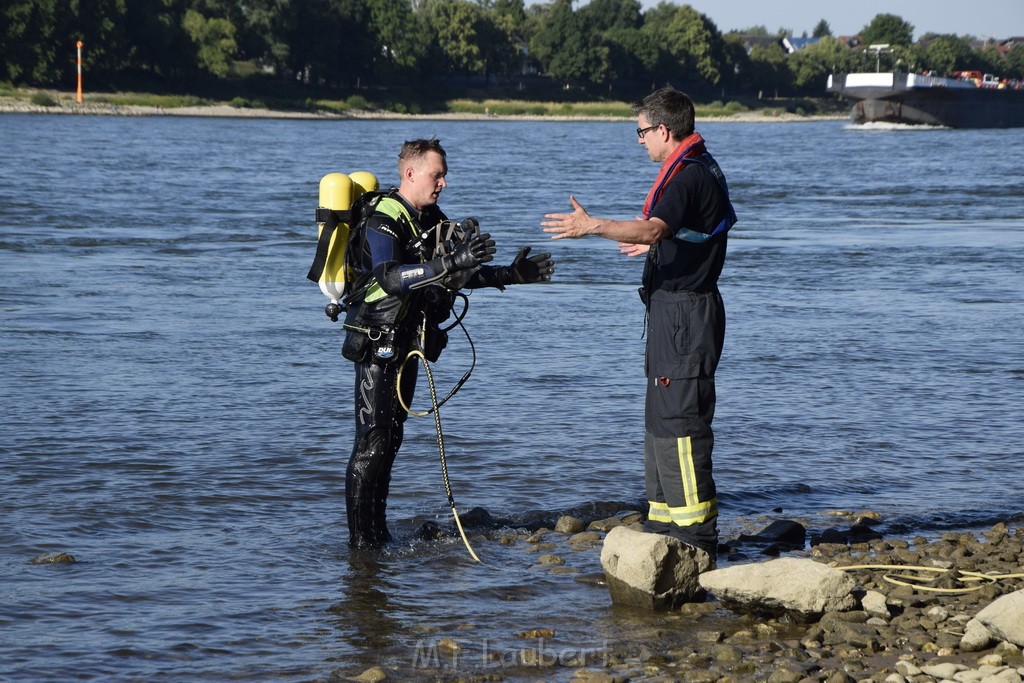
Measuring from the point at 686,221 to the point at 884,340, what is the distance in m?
7.52

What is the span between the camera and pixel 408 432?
8.57 metres

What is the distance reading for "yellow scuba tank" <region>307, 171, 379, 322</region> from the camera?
5.54 metres

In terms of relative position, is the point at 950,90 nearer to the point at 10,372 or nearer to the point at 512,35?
the point at 512,35

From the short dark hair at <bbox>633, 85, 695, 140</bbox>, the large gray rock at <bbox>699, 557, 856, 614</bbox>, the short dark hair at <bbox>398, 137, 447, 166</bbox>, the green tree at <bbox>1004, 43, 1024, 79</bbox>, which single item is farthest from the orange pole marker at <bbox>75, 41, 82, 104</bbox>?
the green tree at <bbox>1004, 43, 1024, 79</bbox>

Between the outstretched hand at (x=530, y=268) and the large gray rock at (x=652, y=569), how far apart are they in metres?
1.12

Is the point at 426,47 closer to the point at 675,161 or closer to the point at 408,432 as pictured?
the point at 408,432

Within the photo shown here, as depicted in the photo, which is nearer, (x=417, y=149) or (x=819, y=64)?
(x=417, y=149)

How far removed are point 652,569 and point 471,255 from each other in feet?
4.69

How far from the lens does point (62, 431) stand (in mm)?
8312

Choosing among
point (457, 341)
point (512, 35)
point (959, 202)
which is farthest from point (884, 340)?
point (512, 35)

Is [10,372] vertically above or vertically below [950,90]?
below

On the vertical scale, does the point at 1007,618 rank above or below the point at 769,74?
below

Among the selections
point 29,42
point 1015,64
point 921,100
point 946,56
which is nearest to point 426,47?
point 29,42

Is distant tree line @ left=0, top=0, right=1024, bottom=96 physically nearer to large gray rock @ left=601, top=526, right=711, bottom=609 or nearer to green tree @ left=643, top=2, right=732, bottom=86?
green tree @ left=643, top=2, right=732, bottom=86
